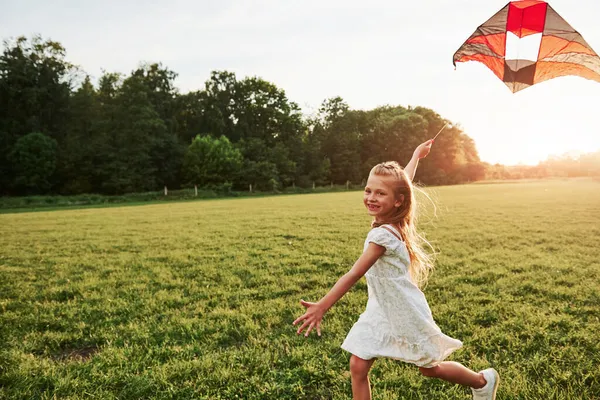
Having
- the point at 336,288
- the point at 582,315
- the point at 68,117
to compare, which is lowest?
the point at 582,315

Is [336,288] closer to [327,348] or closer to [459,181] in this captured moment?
[327,348]

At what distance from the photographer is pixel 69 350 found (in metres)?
3.91

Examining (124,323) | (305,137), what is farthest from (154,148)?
(124,323)

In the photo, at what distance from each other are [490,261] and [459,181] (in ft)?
217

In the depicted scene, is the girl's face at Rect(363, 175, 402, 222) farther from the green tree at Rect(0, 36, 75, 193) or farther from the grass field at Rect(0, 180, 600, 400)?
the green tree at Rect(0, 36, 75, 193)

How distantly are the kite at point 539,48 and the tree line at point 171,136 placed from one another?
136 feet

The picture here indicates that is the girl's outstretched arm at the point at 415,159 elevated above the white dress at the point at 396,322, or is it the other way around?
the girl's outstretched arm at the point at 415,159

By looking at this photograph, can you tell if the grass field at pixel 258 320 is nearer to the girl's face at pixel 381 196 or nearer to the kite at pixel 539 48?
the girl's face at pixel 381 196

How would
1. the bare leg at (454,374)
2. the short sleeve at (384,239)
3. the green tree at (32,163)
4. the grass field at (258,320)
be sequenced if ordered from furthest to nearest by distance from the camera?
the green tree at (32,163) → the grass field at (258,320) → the bare leg at (454,374) → the short sleeve at (384,239)

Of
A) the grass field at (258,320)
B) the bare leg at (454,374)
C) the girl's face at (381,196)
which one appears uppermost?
the girl's face at (381,196)

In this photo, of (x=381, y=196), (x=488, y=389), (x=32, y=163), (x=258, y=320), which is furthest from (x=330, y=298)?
(x=32, y=163)

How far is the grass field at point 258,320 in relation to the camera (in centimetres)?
308

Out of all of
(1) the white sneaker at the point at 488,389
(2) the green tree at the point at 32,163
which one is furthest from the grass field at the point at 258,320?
(2) the green tree at the point at 32,163

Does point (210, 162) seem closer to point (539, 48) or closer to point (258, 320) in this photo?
point (258, 320)
